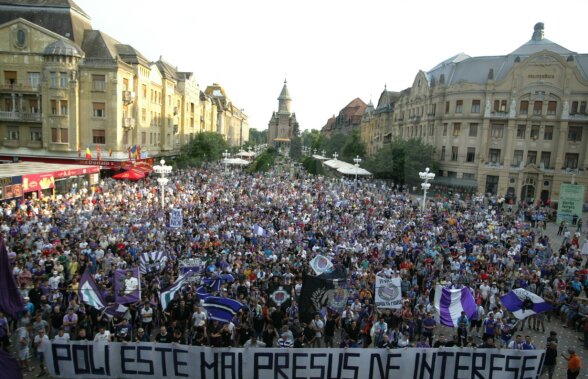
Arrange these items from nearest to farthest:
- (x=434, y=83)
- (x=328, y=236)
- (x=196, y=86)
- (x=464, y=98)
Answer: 1. (x=328, y=236)
2. (x=464, y=98)
3. (x=434, y=83)
4. (x=196, y=86)

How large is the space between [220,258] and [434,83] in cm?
4884

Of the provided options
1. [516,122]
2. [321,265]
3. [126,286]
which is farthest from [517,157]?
[126,286]

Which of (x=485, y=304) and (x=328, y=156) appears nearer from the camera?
(x=485, y=304)

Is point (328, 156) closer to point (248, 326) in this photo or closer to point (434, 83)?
point (434, 83)

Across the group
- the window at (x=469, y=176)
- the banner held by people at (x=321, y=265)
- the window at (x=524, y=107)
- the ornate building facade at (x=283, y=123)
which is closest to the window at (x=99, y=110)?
the banner held by people at (x=321, y=265)

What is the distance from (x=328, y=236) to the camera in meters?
22.9

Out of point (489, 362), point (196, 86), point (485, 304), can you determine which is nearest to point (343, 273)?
point (485, 304)

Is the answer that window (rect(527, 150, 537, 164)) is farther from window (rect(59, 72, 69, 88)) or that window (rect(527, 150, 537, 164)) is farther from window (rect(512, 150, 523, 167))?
window (rect(59, 72, 69, 88))

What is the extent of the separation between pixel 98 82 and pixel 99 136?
18.7ft

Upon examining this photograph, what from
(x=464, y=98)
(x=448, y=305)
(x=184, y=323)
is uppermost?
(x=464, y=98)

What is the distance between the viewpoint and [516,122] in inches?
1890

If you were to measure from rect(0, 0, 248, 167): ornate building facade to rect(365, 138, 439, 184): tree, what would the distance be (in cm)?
3007

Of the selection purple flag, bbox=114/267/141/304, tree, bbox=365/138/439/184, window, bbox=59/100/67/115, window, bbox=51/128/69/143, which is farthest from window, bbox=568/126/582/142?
window, bbox=51/128/69/143

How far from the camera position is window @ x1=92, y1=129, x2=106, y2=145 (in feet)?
147
